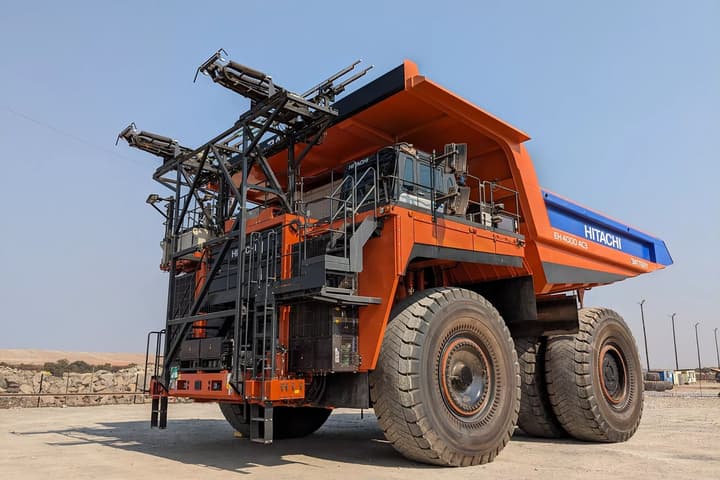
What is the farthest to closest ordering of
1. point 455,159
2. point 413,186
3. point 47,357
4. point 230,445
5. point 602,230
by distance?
point 47,357 → point 602,230 → point 230,445 → point 413,186 → point 455,159

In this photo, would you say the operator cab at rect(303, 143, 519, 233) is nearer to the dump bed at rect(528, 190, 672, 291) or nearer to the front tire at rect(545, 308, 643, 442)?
the dump bed at rect(528, 190, 672, 291)

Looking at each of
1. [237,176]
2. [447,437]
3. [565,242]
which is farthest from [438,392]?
[237,176]

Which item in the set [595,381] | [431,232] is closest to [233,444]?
[431,232]

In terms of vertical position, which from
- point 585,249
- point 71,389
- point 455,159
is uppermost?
point 455,159

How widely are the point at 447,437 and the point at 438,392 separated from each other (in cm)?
52

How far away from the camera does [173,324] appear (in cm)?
884

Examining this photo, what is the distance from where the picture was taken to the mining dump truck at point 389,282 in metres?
6.93

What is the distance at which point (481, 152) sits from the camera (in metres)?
9.85

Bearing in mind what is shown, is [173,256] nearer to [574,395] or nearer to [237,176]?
[237,176]

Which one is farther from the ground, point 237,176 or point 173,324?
point 237,176

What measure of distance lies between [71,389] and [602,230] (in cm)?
2113

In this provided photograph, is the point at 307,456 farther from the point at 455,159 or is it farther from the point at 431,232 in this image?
the point at 455,159

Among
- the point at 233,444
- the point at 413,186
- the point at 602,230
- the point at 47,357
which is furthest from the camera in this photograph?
the point at 47,357

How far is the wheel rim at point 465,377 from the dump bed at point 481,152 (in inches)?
87.0
